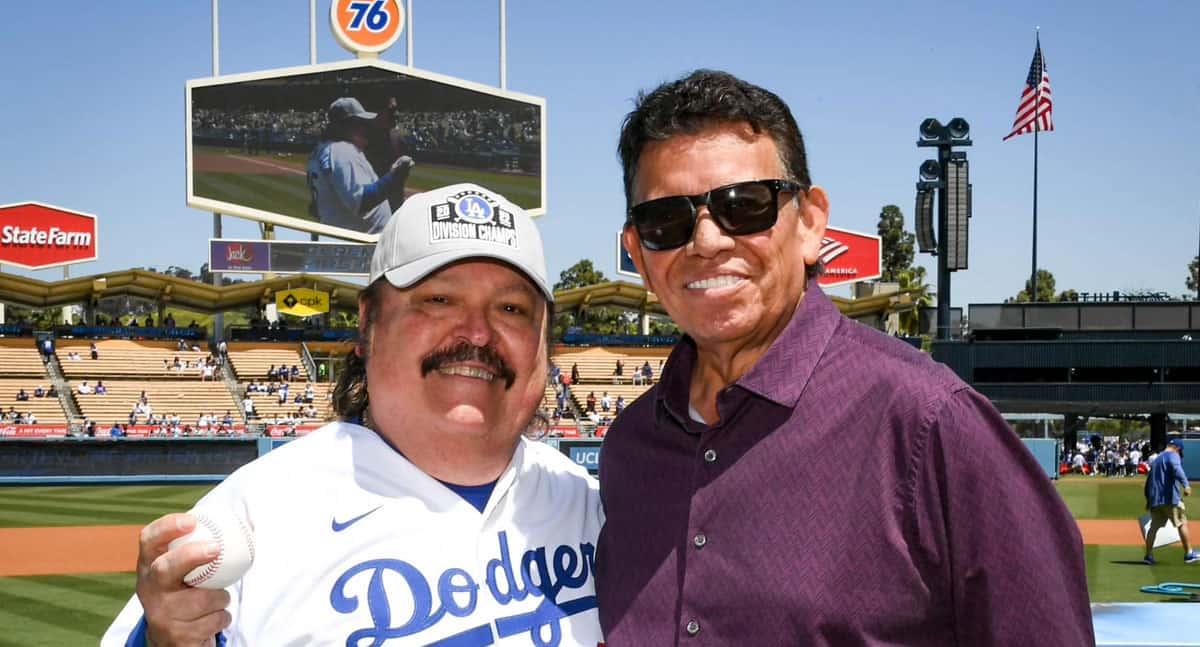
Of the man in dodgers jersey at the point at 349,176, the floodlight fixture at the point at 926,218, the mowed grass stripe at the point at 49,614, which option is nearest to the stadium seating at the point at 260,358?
the man in dodgers jersey at the point at 349,176

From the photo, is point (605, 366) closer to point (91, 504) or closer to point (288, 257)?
point (288, 257)

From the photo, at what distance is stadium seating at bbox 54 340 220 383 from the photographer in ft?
124

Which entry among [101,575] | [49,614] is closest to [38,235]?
[101,575]

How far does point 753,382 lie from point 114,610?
9262mm

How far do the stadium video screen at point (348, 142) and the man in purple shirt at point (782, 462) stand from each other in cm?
3689

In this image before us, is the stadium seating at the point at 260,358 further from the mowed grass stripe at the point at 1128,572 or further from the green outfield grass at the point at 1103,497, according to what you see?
the mowed grass stripe at the point at 1128,572

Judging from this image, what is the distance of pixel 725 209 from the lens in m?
2.49

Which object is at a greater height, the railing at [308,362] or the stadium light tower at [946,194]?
the stadium light tower at [946,194]

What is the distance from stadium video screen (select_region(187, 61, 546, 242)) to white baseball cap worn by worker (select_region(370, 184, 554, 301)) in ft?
120

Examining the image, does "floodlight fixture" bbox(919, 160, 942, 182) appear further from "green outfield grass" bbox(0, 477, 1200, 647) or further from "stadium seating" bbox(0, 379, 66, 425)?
"stadium seating" bbox(0, 379, 66, 425)

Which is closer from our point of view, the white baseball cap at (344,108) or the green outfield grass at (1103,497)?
the green outfield grass at (1103,497)

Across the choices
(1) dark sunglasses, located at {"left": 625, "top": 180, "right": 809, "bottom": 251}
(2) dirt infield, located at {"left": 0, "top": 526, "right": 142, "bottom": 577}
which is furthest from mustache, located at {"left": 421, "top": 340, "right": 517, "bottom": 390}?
(2) dirt infield, located at {"left": 0, "top": 526, "right": 142, "bottom": 577}

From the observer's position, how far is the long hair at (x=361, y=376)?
2822 mm

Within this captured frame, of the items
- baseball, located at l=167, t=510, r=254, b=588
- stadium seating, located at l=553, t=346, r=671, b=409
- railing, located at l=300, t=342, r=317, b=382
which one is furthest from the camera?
stadium seating, located at l=553, t=346, r=671, b=409
